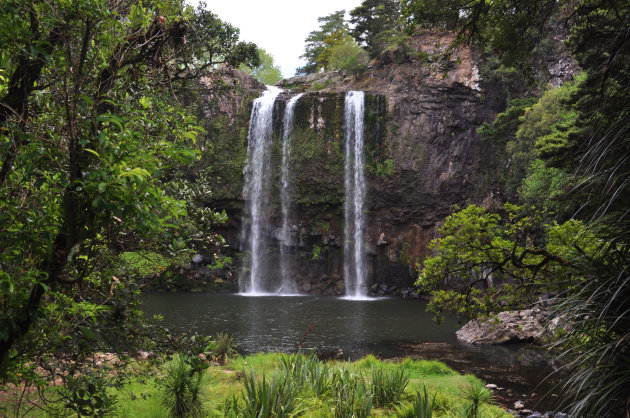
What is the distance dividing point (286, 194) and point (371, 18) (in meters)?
20.8

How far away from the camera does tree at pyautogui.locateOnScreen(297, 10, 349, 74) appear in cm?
5578

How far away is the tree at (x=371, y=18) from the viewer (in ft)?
143

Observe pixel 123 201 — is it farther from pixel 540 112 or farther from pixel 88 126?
pixel 540 112

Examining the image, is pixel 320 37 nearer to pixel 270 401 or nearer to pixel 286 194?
pixel 286 194

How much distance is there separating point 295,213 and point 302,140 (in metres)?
6.08

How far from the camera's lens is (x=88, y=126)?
3.00m

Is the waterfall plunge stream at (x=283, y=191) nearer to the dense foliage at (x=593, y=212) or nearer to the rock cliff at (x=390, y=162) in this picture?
the rock cliff at (x=390, y=162)

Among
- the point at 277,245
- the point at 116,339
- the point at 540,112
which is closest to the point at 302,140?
the point at 277,245

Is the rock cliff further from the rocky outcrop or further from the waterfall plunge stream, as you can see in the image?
the rocky outcrop

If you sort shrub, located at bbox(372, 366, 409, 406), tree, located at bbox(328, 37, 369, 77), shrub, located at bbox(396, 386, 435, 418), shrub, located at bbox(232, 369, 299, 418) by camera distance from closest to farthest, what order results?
shrub, located at bbox(232, 369, 299, 418) → shrub, located at bbox(396, 386, 435, 418) → shrub, located at bbox(372, 366, 409, 406) → tree, located at bbox(328, 37, 369, 77)

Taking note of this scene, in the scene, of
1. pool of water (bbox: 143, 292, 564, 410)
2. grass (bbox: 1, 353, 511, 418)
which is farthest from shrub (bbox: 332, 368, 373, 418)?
pool of water (bbox: 143, 292, 564, 410)

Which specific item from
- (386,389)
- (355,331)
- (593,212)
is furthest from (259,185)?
(593,212)

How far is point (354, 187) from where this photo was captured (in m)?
35.9

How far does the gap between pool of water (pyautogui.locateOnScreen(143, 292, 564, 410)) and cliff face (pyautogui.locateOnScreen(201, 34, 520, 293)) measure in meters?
6.76
